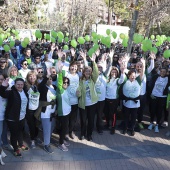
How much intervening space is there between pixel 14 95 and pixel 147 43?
5563mm

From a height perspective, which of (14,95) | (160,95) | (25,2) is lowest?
(160,95)

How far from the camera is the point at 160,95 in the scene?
5.91 metres

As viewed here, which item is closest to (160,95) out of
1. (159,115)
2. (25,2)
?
(159,115)

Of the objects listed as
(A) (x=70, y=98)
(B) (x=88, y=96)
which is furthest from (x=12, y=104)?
(B) (x=88, y=96)

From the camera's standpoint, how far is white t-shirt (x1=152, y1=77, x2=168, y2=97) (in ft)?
19.2

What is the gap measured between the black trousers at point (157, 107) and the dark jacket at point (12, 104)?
3467 mm

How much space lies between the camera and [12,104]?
4.27 m

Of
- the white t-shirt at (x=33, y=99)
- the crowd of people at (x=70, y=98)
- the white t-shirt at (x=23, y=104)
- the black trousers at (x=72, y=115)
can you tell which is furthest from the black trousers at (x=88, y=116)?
the white t-shirt at (x=23, y=104)

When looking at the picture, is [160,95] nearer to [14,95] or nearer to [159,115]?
[159,115]

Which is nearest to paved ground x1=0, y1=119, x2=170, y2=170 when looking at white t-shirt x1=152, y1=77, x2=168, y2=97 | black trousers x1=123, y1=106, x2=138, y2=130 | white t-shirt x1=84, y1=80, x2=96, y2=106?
black trousers x1=123, y1=106, x2=138, y2=130

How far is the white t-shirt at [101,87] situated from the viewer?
549cm

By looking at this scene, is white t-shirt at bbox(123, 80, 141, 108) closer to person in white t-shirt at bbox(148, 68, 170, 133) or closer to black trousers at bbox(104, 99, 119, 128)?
black trousers at bbox(104, 99, 119, 128)

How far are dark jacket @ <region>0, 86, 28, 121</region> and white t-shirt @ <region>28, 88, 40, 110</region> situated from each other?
1.09 ft

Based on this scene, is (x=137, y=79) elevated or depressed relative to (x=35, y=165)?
elevated
